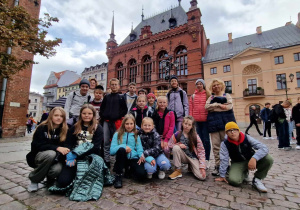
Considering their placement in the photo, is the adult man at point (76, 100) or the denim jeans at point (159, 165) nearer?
the denim jeans at point (159, 165)

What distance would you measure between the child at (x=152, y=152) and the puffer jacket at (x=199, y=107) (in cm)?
123

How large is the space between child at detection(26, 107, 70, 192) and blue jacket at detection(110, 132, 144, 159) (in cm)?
77

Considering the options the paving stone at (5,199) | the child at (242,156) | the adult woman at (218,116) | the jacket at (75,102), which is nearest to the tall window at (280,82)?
the adult woman at (218,116)

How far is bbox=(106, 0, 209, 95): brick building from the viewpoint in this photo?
2242cm

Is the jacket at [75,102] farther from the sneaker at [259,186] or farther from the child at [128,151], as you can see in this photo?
the sneaker at [259,186]

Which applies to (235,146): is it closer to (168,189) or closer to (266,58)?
(168,189)

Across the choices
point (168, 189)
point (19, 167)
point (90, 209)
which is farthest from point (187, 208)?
point (19, 167)

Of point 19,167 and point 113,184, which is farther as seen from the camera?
point 19,167

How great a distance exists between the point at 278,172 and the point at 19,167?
224 inches

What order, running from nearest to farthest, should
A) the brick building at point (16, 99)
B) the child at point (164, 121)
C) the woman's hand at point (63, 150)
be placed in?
the woman's hand at point (63, 150), the child at point (164, 121), the brick building at point (16, 99)

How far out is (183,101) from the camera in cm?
413

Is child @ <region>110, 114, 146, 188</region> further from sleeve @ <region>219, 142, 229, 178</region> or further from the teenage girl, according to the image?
sleeve @ <region>219, 142, 229, 178</region>

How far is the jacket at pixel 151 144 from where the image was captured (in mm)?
2943

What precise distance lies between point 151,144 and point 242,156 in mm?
1680
